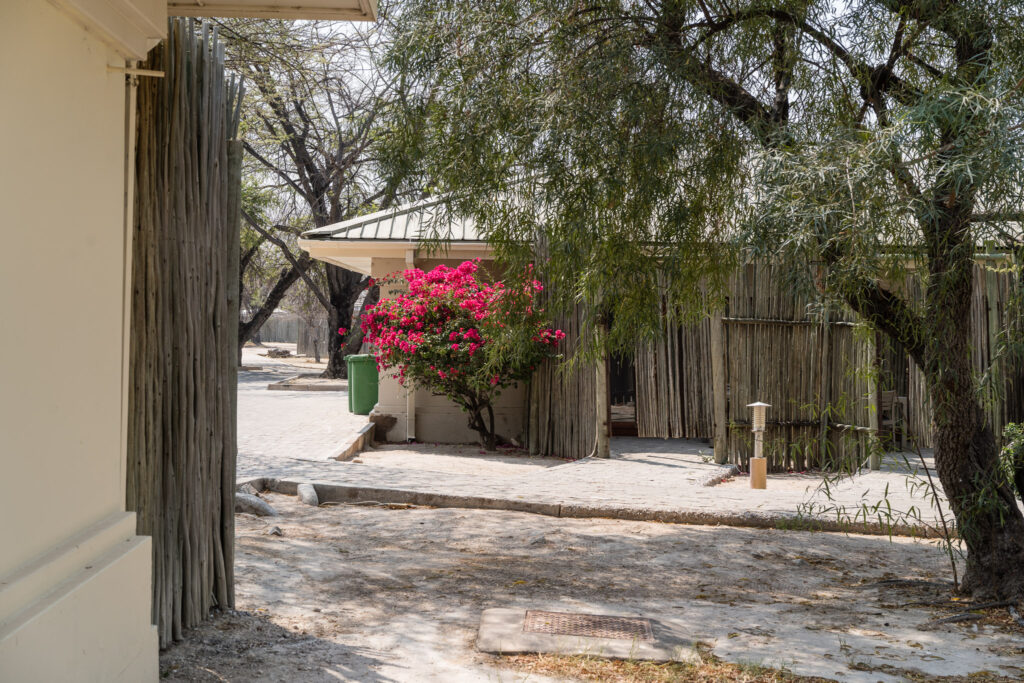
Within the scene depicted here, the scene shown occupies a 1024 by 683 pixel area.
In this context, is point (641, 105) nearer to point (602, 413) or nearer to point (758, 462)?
point (758, 462)

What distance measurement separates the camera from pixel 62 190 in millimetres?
2809

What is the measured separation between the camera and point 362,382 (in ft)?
50.0

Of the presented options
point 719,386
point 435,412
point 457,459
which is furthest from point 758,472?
point 435,412

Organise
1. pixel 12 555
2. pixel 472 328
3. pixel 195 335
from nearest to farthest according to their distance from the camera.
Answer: pixel 12 555, pixel 195 335, pixel 472 328

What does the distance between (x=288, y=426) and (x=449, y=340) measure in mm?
3813

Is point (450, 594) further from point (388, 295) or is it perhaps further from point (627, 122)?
point (388, 295)

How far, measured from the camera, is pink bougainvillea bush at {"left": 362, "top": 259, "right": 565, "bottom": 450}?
1103 cm

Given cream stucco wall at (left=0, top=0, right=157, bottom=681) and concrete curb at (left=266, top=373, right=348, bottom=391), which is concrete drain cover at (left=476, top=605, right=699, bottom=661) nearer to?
cream stucco wall at (left=0, top=0, right=157, bottom=681)

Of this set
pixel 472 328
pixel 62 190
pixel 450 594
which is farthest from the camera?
pixel 472 328

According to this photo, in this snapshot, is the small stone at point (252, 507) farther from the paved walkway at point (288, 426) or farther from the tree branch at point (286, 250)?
the tree branch at point (286, 250)

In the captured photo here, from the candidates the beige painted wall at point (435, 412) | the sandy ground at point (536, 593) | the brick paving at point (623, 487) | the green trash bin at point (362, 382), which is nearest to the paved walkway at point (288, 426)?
the brick paving at point (623, 487)

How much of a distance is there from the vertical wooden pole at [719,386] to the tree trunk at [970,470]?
462cm

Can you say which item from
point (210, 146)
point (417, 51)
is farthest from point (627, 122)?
point (210, 146)

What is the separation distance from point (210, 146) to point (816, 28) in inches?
145
